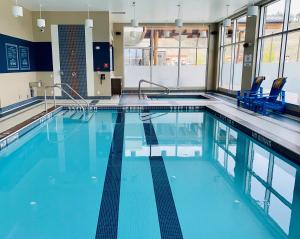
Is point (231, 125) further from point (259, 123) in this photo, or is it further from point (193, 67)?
point (193, 67)

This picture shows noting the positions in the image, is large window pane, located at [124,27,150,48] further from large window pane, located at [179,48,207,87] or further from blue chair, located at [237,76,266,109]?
blue chair, located at [237,76,266,109]

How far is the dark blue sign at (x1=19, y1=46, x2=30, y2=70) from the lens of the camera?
322 inches

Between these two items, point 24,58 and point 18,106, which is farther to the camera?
point 24,58

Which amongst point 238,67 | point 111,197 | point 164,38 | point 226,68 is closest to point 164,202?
point 111,197

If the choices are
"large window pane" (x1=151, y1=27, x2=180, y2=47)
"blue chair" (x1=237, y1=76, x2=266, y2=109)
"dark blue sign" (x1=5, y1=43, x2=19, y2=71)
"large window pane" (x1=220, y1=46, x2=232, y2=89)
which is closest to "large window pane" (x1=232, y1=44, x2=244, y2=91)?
"large window pane" (x1=220, y1=46, x2=232, y2=89)

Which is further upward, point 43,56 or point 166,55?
point 166,55

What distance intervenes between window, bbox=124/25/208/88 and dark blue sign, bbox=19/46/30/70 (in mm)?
4663

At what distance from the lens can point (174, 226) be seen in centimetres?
254

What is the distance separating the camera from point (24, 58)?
27.6ft

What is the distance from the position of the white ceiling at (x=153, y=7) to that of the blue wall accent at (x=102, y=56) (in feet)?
3.68

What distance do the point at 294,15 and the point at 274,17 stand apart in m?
1.06

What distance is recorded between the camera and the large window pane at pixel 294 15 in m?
6.69

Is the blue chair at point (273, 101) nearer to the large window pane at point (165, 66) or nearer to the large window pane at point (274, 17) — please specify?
the large window pane at point (274, 17)

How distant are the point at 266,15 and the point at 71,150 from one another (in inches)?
272
